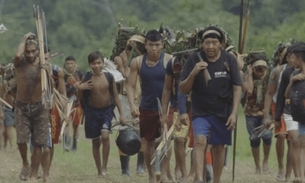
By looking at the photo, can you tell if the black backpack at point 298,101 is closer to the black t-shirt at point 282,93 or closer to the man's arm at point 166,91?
the black t-shirt at point 282,93

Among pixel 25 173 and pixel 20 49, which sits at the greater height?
pixel 20 49

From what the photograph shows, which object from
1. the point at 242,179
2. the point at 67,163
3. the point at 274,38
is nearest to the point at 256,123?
the point at 242,179

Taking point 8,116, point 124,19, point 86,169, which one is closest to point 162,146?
point 86,169

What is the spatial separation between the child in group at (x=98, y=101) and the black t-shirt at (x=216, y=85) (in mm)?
4603

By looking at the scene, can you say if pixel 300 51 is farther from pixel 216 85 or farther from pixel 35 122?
pixel 35 122

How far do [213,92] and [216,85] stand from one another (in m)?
0.09

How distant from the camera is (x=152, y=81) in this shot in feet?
57.6

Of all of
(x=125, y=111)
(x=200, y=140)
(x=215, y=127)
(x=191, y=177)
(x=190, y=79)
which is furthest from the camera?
(x=125, y=111)

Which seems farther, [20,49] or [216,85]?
[20,49]

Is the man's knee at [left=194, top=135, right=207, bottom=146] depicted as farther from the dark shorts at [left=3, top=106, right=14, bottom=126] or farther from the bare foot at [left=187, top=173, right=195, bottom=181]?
the dark shorts at [left=3, top=106, right=14, bottom=126]

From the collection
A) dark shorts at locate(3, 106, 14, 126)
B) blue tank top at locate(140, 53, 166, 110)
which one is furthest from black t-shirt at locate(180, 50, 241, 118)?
dark shorts at locate(3, 106, 14, 126)

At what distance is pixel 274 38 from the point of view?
56.0m

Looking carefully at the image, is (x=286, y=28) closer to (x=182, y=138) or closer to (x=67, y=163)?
(x=67, y=163)

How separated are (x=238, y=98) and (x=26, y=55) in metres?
3.82
